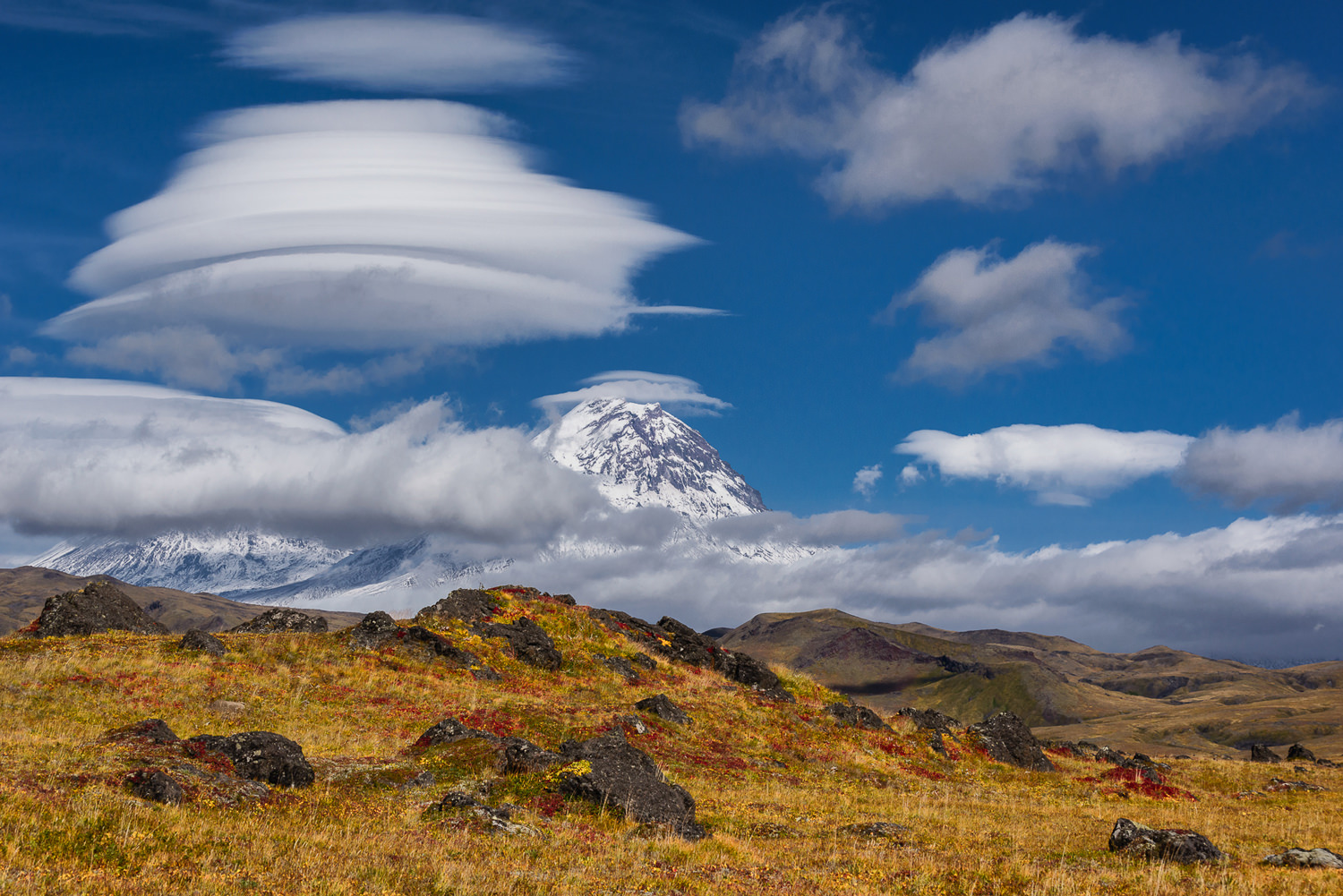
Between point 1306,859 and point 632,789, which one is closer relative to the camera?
point 1306,859

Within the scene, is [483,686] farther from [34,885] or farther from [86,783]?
[34,885]

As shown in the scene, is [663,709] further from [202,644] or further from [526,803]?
[202,644]

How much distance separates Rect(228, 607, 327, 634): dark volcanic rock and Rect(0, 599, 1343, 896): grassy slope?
20.1 ft

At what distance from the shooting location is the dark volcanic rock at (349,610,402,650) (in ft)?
159

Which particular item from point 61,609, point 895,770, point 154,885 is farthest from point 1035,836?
point 61,609

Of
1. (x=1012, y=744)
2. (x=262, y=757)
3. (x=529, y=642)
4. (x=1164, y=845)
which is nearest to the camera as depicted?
(x=1164, y=845)

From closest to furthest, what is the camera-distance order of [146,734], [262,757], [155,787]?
1. [155,787]
2. [262,757]
3. [146,734]

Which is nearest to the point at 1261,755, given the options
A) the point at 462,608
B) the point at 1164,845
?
the point at 1164,845

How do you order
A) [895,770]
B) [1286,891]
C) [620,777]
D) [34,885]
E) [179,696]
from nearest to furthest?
[34,885] < [1286,891] < [620,777] < [179,696] < [895,770]

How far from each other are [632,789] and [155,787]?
37.3 feet

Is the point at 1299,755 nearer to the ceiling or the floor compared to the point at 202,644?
nearer to the floor

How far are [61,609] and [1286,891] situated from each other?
191 ft

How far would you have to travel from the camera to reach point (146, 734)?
24.7 m

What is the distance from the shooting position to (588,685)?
50062mm
